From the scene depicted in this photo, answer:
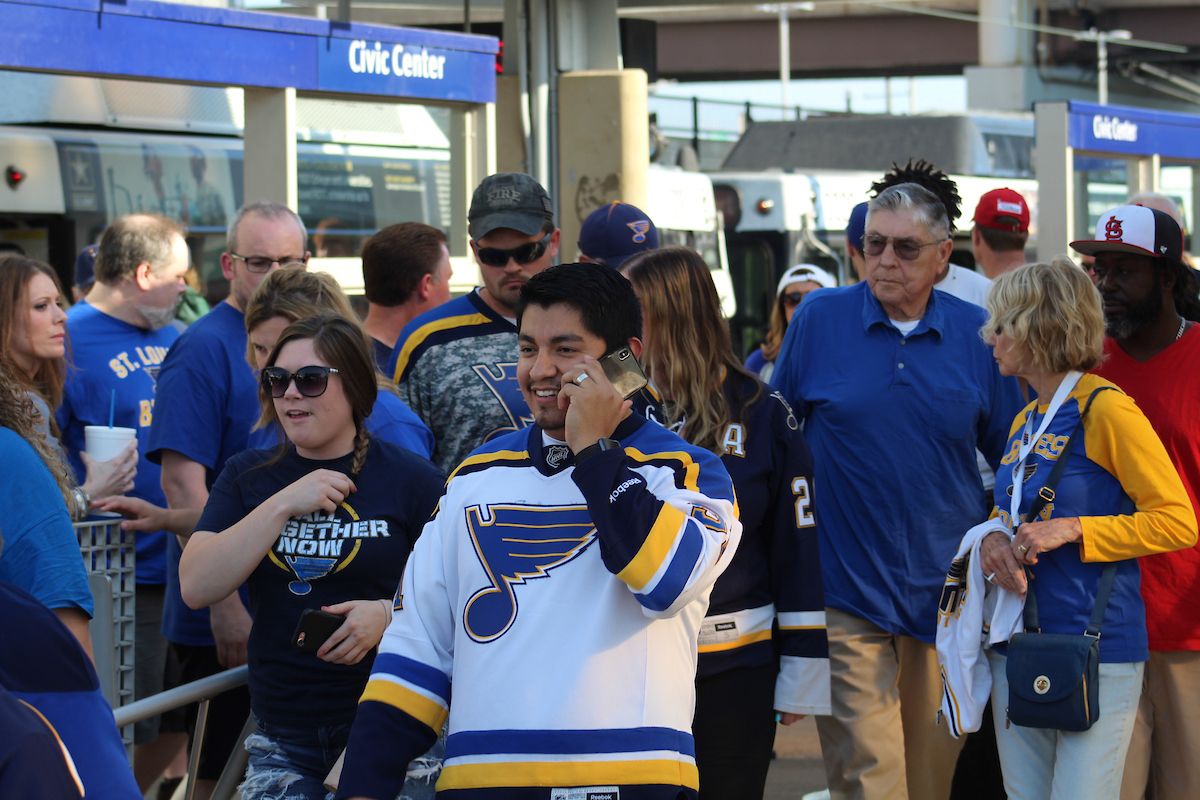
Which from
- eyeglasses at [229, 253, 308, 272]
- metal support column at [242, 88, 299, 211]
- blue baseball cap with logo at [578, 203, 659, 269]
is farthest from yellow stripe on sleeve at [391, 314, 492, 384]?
metal support column at [242, 88, 299, 211]

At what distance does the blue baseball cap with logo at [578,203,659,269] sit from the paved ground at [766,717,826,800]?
2797mm

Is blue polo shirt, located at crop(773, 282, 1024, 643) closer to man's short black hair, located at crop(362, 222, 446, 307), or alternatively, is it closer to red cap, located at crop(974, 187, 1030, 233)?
man's short black hair, located at crop(362, 222, 446, 307)

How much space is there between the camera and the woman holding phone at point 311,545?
3.76 m

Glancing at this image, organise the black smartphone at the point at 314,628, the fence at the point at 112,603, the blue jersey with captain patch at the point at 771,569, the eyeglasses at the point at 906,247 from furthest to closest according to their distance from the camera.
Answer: the eyeglasses at the point at 906,247
the blue jersey with captain patch at the point at 771,569
the fence at the point at 112,603
the black smartphone at the point at 314,628

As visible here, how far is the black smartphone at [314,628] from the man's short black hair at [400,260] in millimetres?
2161

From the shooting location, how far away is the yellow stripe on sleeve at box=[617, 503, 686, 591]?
2801 millimetres

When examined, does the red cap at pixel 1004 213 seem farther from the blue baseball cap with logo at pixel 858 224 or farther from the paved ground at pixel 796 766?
the paved ground at pixel 796 766

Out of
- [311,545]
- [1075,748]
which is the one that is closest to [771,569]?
[1075,748]

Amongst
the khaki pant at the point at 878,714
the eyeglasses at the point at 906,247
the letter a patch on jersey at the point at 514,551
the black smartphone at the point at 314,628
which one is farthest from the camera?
the eyeglasses at the point at 906,247

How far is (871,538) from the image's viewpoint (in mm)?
5008

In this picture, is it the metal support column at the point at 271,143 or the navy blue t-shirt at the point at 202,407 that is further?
the metal support column at the point at 271,143

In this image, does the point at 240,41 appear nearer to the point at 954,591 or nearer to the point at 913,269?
the point at 913,269

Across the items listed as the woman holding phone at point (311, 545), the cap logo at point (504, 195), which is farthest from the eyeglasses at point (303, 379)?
the cap logo at point (504, 195)

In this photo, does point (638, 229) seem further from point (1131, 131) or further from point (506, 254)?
point (1131, 131)
